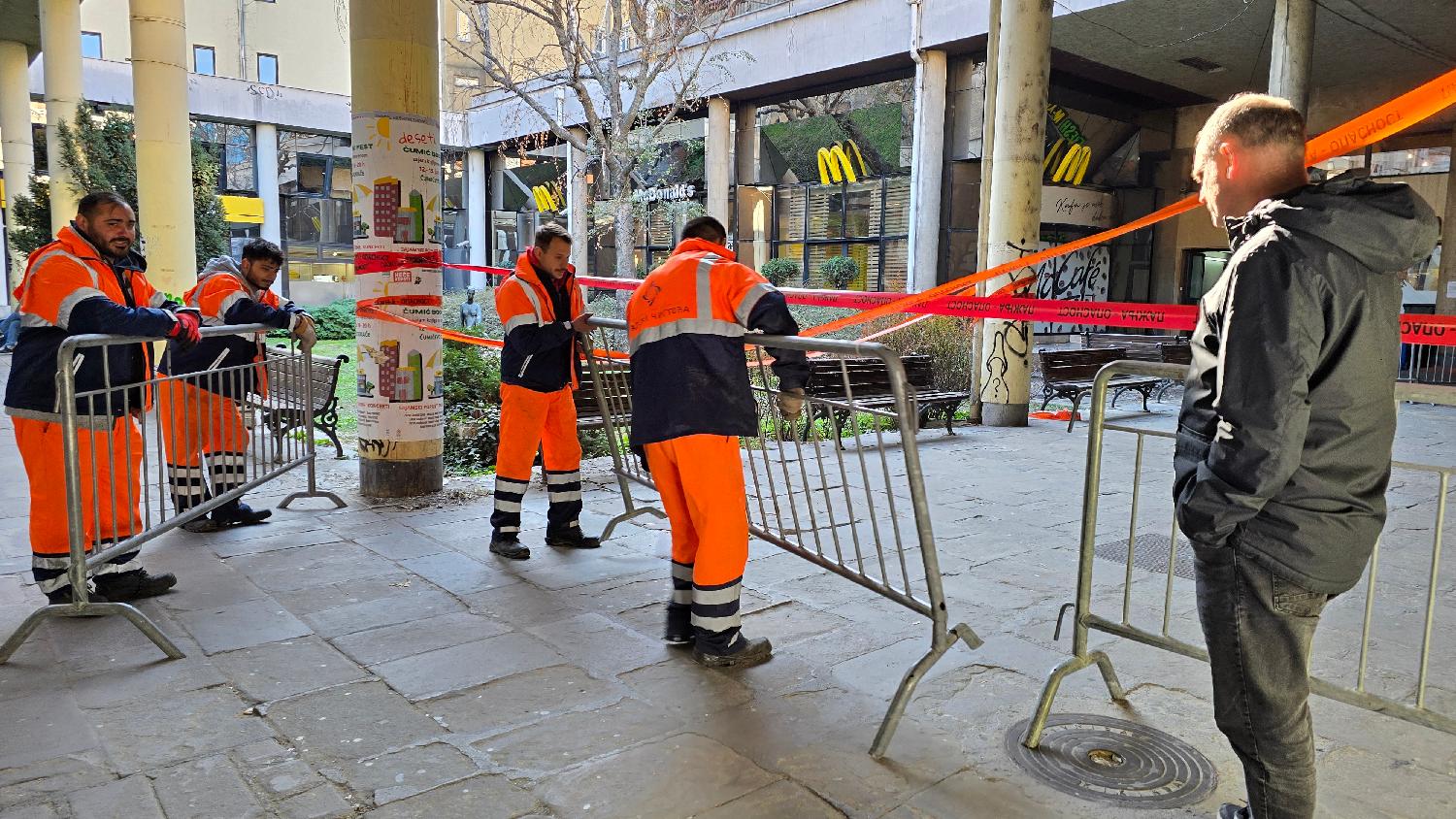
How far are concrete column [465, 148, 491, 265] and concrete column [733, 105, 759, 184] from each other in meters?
13.8

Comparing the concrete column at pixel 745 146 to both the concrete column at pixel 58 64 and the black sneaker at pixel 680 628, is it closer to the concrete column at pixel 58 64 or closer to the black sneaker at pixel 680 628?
the concrete column at pixel 58 64

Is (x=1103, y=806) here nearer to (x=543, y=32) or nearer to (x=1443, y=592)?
(x=1443, y=592)

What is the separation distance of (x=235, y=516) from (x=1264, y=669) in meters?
5.75

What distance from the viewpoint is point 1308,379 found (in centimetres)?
228

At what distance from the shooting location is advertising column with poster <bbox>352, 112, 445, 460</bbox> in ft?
21.4

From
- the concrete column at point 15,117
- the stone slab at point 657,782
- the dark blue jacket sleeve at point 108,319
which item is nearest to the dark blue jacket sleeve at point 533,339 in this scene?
the dark blue jacket sleeve at point 108,319

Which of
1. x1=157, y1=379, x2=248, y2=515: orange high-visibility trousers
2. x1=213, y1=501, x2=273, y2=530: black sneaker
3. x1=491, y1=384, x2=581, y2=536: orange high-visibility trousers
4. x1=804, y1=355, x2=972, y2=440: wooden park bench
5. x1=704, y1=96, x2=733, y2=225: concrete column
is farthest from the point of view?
x1=704, y1=96, x2=733, y2=225: concrete column

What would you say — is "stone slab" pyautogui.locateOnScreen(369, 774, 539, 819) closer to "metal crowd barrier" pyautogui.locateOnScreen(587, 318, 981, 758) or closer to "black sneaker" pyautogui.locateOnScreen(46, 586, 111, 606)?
"metal crowd barrier" pyautogui.locateOnScreen(587, 318, 981, 758)

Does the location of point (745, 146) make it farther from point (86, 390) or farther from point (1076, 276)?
point (86, 390)

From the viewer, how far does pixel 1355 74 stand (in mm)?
19406

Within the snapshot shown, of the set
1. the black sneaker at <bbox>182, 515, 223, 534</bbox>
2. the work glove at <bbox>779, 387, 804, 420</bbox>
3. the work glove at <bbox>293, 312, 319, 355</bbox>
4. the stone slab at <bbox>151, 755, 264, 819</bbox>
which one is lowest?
the stone slab at <bbox>151, 755, 264, 819</bbox>

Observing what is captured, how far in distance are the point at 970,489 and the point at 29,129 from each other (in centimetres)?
2079

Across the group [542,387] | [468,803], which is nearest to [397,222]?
[542,387]

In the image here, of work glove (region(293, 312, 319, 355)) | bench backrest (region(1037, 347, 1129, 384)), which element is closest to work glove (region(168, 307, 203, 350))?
work glove (region(293, 312, 319, 355))
